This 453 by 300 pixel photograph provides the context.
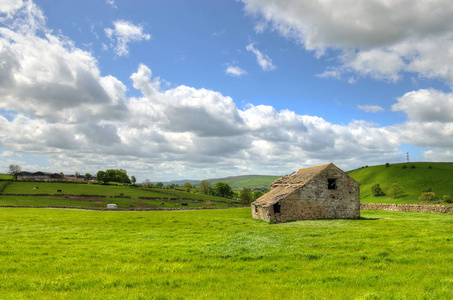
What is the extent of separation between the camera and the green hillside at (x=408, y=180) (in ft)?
319

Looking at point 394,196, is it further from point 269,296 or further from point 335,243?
point 269,296

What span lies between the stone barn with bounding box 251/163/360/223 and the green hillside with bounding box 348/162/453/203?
6791cm

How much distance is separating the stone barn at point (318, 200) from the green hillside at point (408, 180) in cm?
6791

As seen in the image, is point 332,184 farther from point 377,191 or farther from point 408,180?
point 408,180

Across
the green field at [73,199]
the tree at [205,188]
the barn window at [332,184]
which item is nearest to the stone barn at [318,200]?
the barn window at [332,184]

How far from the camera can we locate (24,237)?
63.4 ft

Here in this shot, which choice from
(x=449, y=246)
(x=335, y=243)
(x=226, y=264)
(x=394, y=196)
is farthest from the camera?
(x=394, y=196)

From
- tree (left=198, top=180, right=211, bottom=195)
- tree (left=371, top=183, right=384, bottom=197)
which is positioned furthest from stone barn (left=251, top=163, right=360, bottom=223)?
tree (left=198, top=180, right=211, bottom=195)

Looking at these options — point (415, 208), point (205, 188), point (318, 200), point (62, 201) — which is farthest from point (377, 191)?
point (62, 201)

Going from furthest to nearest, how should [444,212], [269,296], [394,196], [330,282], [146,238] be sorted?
[394,196] < [444,212] < [146,238] < [330,282] < [269,296]

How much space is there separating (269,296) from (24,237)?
1941 centimetres

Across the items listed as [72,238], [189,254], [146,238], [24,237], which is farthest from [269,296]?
[24,237]

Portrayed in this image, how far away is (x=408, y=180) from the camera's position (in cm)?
11388

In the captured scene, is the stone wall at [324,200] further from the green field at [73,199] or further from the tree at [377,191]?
the tree at [377,191]
